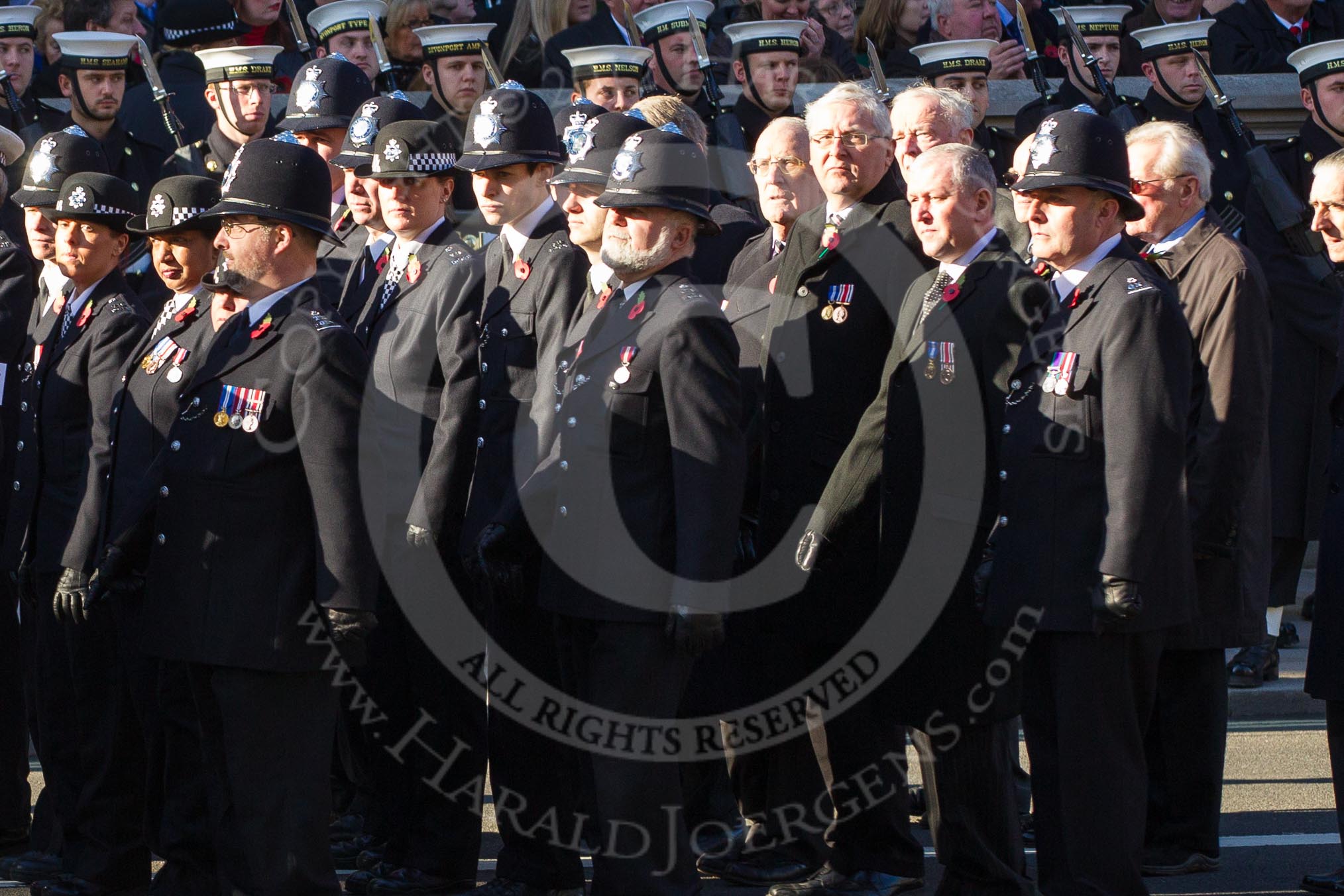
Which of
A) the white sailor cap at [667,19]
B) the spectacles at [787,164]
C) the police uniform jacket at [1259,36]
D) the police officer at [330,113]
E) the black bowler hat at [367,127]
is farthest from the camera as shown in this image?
the police uniform jacket at [1259,36]

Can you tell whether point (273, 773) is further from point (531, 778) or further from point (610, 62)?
point (610, 62)

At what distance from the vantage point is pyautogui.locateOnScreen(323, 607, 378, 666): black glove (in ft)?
15.1

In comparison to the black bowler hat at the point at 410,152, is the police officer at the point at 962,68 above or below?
above

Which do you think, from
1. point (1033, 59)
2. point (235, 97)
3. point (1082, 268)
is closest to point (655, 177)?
point (1082, 268)

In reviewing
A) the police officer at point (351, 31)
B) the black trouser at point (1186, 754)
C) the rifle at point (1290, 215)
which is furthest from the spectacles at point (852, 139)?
the police officer at point (351, 31)

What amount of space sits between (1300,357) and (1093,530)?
12.3ft

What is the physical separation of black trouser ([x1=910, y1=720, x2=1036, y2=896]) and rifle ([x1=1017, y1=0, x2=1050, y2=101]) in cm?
477

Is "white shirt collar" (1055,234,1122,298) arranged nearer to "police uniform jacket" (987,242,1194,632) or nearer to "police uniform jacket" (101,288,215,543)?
"police uniform jacket" (987,242,1194,632)

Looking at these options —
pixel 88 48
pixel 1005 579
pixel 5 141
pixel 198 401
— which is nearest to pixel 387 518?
pixel 198 401

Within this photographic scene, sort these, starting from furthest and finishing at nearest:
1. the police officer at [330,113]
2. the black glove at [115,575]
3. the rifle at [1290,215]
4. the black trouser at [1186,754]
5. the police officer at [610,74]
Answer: the rifle at [1290,215], the police officer at [610,74], the police officer at [330,113], the black trouser at [1186,754], the black glove at [115,575]

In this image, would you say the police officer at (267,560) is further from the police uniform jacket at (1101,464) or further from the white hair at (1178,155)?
the white hair at (1178,155)

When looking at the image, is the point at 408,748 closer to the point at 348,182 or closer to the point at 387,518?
the point at 387,518

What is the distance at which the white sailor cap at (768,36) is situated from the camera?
8.27 metres

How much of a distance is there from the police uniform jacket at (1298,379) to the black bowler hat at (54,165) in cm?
468
